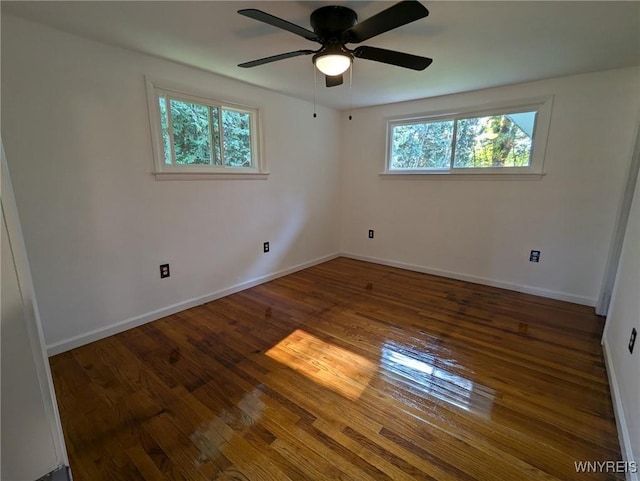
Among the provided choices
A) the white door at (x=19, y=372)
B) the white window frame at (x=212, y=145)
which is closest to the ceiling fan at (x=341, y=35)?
the white window frame at (x=212, y=145)

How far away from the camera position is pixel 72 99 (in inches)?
81.1

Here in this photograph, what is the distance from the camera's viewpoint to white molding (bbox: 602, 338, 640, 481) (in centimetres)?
135

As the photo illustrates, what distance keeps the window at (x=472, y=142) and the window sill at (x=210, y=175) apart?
1.86 metres

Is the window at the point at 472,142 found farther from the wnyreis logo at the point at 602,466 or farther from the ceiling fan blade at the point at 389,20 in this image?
the wnyreis logo at the point at 602,466

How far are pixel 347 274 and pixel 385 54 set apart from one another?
8.88ft

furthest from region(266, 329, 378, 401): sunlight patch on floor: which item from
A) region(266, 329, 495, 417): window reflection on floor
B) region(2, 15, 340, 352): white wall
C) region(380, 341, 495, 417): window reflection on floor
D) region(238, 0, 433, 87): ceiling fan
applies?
region(238, 0, 433, 87): ceiling fan

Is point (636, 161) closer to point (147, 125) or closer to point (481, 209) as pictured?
point (481, 209)

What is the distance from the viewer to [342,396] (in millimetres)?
1792

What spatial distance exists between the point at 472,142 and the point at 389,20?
98.1 inches

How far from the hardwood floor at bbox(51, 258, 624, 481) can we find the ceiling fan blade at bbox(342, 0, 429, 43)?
2.00m

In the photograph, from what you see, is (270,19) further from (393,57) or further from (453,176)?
(453,176)

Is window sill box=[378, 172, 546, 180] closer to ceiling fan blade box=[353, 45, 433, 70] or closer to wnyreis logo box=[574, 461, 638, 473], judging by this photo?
ceiling fan blade box=[353, 45, 433, 70]

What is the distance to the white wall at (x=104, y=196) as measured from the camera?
1937 mm

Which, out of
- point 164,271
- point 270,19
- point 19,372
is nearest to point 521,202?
point 270,19
